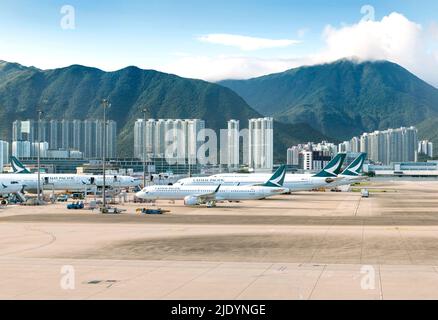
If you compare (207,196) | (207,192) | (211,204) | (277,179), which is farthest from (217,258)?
(277,179)

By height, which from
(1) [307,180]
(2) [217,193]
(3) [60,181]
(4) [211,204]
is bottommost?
(4) [211,204]

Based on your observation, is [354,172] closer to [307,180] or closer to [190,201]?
[307,180]

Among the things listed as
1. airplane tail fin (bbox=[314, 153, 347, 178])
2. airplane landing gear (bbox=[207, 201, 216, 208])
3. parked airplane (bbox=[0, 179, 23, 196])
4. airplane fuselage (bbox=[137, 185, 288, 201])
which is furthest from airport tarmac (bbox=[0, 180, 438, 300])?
airplane tail fin (bbox=[314, 153, 347, 178])

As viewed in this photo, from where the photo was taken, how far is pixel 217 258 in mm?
36125

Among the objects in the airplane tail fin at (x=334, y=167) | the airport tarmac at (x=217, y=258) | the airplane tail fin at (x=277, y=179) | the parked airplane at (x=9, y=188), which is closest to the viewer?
the airport tarmac at (x=217, y=258)

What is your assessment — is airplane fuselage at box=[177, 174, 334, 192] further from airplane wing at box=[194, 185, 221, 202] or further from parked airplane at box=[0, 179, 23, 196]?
parked airplane at box=[0, 179, 23, 196]

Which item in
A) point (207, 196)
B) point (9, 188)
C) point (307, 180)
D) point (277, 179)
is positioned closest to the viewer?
point (207, 196)

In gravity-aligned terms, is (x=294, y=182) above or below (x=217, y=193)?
above

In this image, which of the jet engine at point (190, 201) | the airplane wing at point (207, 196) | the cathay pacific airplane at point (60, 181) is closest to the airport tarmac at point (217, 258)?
the jet engine at point (190, 201)

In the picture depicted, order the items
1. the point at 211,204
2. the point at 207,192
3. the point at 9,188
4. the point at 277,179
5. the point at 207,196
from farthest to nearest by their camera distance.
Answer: the point at 9,188
the point at 277,179
the point at 207,192
the point at 207,196
the point at 211,204

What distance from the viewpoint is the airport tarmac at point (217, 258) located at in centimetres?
2594

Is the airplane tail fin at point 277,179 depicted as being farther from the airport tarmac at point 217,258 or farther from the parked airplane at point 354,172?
the parked airplane at point 354,172

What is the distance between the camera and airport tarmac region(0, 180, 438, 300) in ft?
85.1

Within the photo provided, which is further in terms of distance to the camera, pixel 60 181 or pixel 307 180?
pixel 60 181
